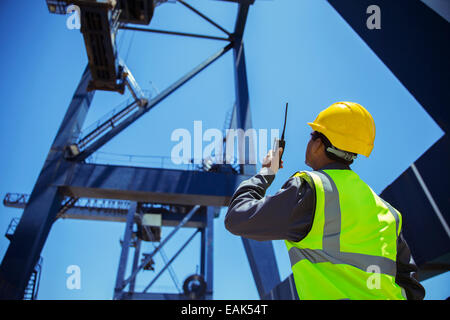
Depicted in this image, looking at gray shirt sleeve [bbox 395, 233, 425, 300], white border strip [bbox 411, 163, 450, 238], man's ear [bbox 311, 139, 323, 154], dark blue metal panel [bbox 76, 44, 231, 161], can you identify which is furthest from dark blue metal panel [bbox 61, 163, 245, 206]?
gray shirt sleeve [bbox 395, 233, 425, 300]

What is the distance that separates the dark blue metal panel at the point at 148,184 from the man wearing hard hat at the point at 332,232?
25.7ft

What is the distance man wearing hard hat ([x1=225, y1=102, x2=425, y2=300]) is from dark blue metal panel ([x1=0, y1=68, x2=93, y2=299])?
7.98 metres

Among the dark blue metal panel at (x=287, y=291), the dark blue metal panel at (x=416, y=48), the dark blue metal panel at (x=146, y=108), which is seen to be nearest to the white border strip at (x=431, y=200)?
the dark blue metal panel at (x=416, y=48)

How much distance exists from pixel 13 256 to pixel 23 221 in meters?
0.90

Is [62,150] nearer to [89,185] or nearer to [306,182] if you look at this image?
[89,185]

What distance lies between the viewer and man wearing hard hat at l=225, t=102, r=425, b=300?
4.10 ft

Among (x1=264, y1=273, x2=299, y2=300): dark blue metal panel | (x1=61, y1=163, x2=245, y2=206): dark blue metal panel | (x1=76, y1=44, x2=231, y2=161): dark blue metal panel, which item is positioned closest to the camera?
(x1=264, y1=273, x2=299, y2=300): dark blue metal panel

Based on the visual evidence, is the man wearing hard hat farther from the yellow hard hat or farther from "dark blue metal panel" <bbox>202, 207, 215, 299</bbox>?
"dark blue metal panel" <bbox>202, 207, 215, 299</bbox>

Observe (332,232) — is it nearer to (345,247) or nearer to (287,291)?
(345,247)

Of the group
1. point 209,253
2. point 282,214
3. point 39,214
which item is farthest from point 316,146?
point 209,253

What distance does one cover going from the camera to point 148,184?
920 cm

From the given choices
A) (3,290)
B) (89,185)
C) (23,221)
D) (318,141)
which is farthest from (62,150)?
(318,141)

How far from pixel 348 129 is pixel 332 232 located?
0.57 meters

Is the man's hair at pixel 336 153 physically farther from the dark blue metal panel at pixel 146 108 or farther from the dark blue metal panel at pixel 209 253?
the dark blue metal panel at pixel 209 253
